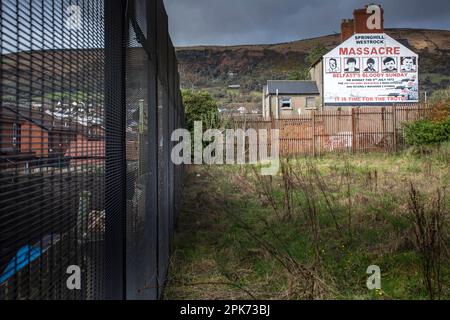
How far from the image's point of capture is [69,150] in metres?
1.40

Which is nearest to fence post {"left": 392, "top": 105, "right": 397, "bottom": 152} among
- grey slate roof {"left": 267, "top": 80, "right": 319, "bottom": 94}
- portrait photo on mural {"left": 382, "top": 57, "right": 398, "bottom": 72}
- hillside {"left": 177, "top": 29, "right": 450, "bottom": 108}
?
portrait photo on mural {"left": 382, "top": 57, "right": 398, "bottom": 72}

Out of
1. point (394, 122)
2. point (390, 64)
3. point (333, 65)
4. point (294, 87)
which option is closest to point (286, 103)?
point (294, 87)

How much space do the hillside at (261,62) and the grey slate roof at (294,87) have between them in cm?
1995

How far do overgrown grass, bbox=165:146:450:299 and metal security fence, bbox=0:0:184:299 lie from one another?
1610 millimetres

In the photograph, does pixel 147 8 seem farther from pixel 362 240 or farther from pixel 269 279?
pixel 362 240

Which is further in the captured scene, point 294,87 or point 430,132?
point 294,87

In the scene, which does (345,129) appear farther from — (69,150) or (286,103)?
(69,150)

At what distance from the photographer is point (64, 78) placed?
51.5 inches

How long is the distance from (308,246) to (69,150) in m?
4.66

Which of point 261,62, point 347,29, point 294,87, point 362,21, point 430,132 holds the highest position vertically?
point 261,62

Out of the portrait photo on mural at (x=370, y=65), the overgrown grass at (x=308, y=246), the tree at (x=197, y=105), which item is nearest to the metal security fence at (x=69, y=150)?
the overgrown grass at (x=308, y=246)
